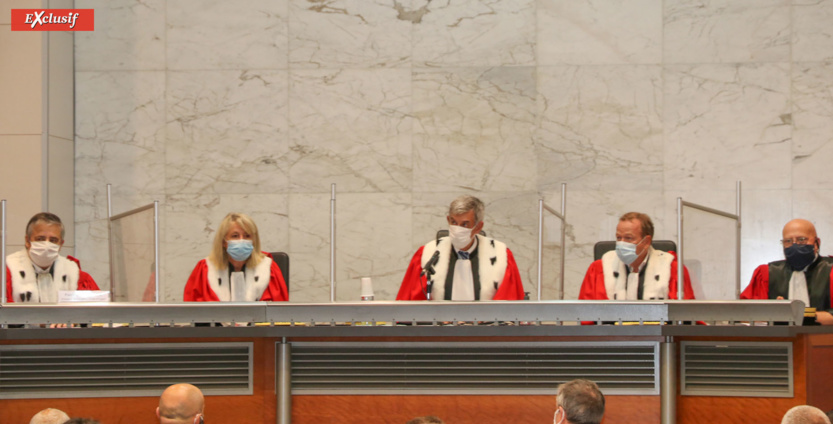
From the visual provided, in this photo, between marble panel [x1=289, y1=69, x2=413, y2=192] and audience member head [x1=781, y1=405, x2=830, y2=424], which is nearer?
audience member head [x1=781, y1=405, x2=830, y2=424]

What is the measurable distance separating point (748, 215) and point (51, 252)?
5.20 metres

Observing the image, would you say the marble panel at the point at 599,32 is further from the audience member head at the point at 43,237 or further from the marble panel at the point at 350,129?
the audience member head at the point at 43,237

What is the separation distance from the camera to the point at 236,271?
5.46 metres

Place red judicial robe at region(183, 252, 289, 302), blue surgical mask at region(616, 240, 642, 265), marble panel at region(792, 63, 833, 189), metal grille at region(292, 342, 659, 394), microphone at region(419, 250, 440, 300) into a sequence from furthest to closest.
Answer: marble panel at region(792, 63, 833, 189) → red judicial robe at region(183, 252, 289, 302) → blue surgical mask at region(616, 240, 642, 265) → microphone at region(419, 250, 440, 300) → metal grille at region(292, 342, 659, 394)

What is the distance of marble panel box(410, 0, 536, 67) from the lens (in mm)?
7363

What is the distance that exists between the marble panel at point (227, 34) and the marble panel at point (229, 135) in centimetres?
11

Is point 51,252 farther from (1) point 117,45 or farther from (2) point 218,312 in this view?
(1) point 117,45

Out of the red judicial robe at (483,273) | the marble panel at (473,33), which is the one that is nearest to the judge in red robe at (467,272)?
the red judicial robe at (483,273)

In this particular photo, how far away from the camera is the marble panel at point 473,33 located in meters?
7.36

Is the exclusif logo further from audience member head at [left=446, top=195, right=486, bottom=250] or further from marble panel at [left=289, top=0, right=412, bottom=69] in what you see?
audience member head at [left=446, top=195, right=486, bottom=250]

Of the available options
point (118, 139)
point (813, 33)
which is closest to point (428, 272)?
point (118, 139)

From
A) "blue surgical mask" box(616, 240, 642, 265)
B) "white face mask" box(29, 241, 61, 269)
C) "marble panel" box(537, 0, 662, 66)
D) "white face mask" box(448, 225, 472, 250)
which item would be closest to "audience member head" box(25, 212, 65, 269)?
"white face mask" box(29, 241, 61, 269)

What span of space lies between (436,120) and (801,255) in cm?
312

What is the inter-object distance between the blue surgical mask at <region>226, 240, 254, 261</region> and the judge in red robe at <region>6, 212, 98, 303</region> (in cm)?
102
